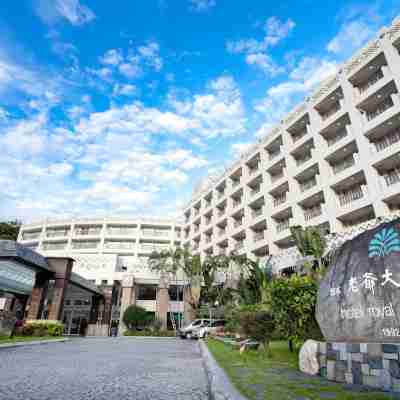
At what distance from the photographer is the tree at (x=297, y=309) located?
29.1 feet

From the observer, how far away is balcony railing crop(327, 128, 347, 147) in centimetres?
2794

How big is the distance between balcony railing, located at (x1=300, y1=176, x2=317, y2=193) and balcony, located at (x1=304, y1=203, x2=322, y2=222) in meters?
1.96

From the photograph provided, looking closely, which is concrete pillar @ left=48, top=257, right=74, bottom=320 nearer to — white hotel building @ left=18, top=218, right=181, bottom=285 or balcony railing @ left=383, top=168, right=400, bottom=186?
balcony railing @ left=383, top=168, right=400, bottom=186

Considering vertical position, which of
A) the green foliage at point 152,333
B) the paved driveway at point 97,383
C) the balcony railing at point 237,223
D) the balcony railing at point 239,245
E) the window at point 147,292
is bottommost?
the paved driveway at point 97,383

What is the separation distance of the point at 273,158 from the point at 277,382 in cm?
3149

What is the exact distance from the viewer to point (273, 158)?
114 feet

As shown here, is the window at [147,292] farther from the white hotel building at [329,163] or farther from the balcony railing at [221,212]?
the balcony railing at [221,212]

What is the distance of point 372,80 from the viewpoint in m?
26.1

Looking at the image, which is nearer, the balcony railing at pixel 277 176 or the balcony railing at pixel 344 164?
the balcony railing at pixel 344 164

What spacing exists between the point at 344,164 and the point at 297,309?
71.9 feet

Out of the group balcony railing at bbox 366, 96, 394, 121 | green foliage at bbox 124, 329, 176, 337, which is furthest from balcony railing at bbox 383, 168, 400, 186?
green foliage at bbox 124, 329, 176, 337

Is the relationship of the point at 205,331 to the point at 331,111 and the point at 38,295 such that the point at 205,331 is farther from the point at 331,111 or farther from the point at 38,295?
the point at 331,111

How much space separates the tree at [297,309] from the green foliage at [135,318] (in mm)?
26218

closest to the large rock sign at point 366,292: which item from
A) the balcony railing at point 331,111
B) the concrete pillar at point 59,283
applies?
the concrete pillar at point 59,283
